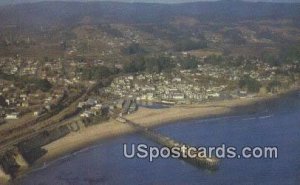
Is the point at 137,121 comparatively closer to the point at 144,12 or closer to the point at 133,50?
the point at 133,50

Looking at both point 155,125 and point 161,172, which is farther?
point 155,125

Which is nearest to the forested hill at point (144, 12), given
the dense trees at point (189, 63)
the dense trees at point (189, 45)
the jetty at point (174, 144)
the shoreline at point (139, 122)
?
the dense trees at point (189, 45)

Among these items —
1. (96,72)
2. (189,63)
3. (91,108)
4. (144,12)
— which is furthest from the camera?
(144,12)

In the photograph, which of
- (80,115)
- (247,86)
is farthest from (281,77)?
(80,115)

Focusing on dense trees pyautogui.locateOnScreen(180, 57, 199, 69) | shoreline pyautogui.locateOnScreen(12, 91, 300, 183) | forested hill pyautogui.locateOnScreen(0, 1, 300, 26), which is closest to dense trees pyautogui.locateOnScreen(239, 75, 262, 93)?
shoreline pyautogui.locateOnScreen(12, 91, 300, 183)

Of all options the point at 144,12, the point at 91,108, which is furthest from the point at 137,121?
the point at 144,12

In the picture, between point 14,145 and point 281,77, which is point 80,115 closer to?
point 14,145
